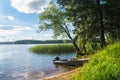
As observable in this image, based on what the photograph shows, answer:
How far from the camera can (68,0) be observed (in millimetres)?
31734

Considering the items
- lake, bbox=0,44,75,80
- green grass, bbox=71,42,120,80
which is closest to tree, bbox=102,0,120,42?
lake, bbox=0,44,75,80

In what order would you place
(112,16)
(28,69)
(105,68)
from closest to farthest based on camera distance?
1. (105,68)
2. (112,16)
3. (28,69)

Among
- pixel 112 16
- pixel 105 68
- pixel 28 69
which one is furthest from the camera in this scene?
pixel 28 69

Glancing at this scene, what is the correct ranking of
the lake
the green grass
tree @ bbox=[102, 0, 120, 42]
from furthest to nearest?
tree @ bbox=[102, 0, 120, 42], the lake, the green grass

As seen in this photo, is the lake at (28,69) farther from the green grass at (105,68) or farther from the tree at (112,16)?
the green grass at (105,68)

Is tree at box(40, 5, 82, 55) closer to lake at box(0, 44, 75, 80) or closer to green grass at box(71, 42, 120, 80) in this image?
lake at box(0, 44, 75, 80)

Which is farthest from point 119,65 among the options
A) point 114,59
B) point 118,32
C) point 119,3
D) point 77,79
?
point 118,32

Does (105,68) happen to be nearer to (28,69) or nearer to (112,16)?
(112,16)

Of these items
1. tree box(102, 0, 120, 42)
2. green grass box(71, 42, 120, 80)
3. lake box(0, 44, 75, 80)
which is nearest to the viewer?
green grass box(71, 42, 120, 80)

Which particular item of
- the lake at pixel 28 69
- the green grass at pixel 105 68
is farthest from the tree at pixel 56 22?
the green grass at pixel 105 68

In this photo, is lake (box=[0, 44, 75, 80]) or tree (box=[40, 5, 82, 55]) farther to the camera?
tree (box=[40, 5, 82, 55])

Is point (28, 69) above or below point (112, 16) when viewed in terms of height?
below

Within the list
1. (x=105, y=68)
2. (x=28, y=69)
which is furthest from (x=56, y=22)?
(x=105, y=68)

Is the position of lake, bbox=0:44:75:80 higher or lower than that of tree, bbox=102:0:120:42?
lower
